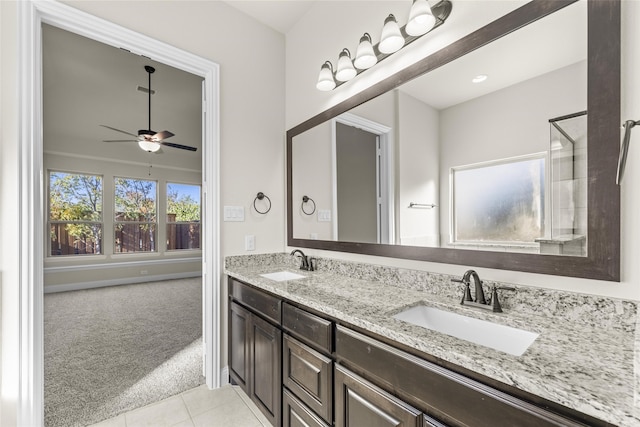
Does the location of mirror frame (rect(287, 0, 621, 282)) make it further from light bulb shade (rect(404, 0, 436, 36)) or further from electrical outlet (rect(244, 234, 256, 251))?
electrical outlet (rect(244, 234, 256, 251))

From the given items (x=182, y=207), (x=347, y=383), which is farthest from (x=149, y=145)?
(x=347, y=383)

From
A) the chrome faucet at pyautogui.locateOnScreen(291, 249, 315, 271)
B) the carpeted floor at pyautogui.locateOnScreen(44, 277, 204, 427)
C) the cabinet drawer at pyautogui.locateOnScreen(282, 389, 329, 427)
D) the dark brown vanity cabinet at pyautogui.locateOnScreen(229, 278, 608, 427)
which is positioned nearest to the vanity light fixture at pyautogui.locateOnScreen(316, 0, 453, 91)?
the chrome faucet at pyautogui.locateOnScreen(291, 249, 315, 271)

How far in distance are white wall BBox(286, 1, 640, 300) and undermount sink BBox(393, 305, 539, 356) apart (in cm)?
23

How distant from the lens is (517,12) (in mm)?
1152

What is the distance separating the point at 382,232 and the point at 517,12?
119 centimetres

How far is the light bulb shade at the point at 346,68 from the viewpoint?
1800mm

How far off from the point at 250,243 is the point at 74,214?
16.7 feet

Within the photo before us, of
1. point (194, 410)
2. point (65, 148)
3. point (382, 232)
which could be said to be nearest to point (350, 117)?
point (382, 232)

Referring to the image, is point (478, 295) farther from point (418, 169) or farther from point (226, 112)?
point (226, 112)

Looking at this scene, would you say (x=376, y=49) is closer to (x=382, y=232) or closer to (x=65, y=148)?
(x=382, y=232)

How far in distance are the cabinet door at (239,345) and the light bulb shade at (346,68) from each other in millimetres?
1694

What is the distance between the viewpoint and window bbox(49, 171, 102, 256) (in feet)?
17.0

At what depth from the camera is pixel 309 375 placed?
51.7 inches

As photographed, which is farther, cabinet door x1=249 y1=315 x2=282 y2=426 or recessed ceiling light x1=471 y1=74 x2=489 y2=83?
cabinet door x1=249 y1=315 x2=282 y2=426
